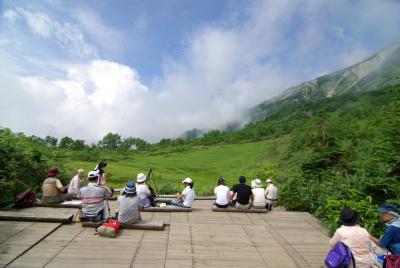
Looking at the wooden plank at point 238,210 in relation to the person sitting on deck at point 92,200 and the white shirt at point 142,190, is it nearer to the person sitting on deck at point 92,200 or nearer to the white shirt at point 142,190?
the white shirt at point 142,190

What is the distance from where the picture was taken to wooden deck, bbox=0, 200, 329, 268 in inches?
241

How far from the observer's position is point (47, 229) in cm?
752

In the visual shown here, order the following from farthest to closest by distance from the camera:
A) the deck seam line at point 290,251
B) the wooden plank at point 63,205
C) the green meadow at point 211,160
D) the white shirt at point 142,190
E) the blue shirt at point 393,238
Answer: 1. the green meadow at point 211,160
2. the white shirt at point 142,190
3. the wooden plank at point 63,205
4. the deck seam line at point 290,251
5. the blue shirt at point 393,238

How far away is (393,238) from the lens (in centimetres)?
597

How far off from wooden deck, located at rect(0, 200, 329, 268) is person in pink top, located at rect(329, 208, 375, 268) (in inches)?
48.7

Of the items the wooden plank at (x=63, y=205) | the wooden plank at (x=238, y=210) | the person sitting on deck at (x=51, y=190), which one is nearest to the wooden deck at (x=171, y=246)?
the wooden plank at (x=238, y=210)

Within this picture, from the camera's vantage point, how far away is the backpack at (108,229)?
7316 millimetres

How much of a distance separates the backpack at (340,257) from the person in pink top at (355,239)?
5.9 inches

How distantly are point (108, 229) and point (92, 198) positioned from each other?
3.77 ft

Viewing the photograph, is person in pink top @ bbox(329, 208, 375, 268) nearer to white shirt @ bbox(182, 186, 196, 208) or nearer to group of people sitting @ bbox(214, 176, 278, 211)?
group of people sitting @ bbox(214, 176, 278, 211)

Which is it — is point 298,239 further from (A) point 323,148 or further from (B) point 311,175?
(A) point 323,148

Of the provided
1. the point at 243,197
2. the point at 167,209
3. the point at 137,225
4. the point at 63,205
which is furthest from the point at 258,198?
the point at 63,205

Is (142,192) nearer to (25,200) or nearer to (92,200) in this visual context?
(92,200)

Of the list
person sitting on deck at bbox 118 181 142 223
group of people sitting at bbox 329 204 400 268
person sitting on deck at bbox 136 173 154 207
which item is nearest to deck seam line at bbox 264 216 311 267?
group of people sitting at bbox 329 204 400 268
